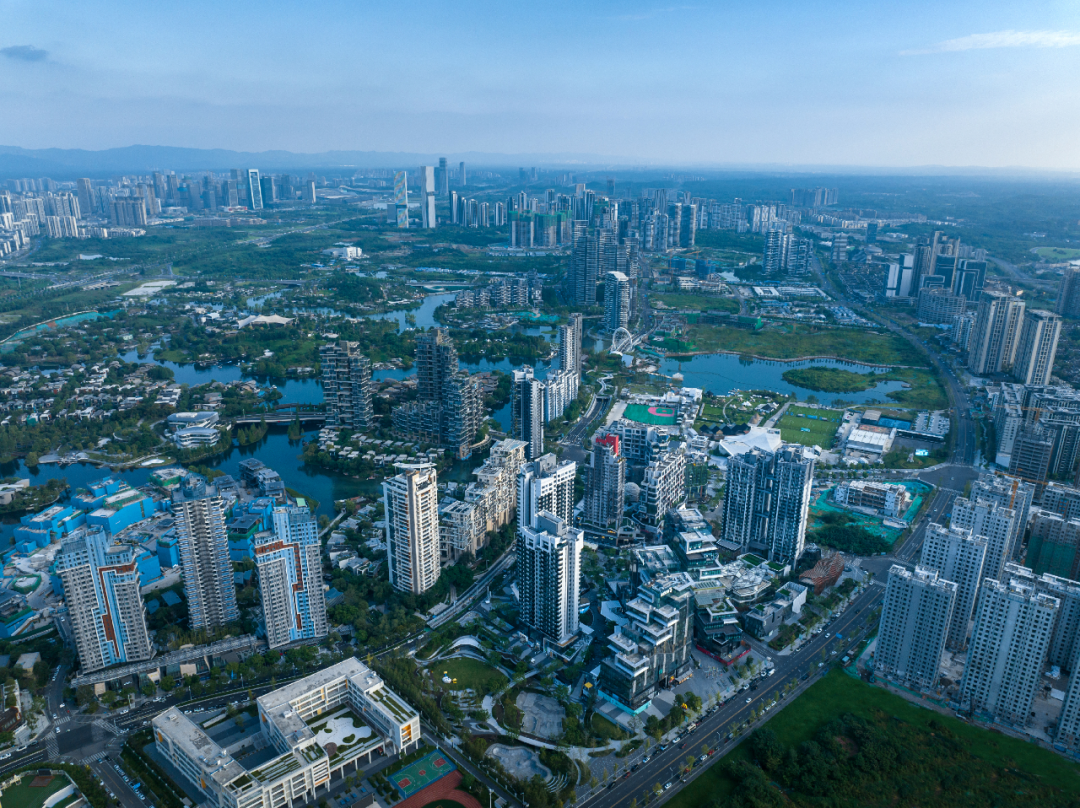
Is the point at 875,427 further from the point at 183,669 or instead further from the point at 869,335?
the point at 183,669

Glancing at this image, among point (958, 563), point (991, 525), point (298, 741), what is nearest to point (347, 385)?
point (298, 741)

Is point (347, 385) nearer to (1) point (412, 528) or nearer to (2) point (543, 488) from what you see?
(1) point (412, 528)

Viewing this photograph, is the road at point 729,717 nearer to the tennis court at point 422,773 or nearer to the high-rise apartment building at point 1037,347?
the tennis court at point 422,773

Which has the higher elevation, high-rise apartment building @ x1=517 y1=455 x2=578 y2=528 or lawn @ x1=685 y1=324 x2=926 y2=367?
high-rise apartment building @ x1=517 y1=455 x2=578 y2=528

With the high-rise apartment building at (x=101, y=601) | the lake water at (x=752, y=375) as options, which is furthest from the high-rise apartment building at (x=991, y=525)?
the high-rise apartment building at (x=101, y=601)

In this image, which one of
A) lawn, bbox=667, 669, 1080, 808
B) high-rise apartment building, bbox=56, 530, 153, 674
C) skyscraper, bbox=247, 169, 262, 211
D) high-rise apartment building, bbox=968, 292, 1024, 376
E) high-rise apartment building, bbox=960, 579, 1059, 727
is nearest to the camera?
lawn, bbox=667, 669, 1080, 808

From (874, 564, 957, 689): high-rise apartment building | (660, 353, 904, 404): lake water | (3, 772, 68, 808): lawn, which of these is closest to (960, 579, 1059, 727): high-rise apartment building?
(874, 564, 957, 689): high-rise apartment building

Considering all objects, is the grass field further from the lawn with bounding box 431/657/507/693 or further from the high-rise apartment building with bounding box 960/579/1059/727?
the lawn with bounding box 431/657/507/693
